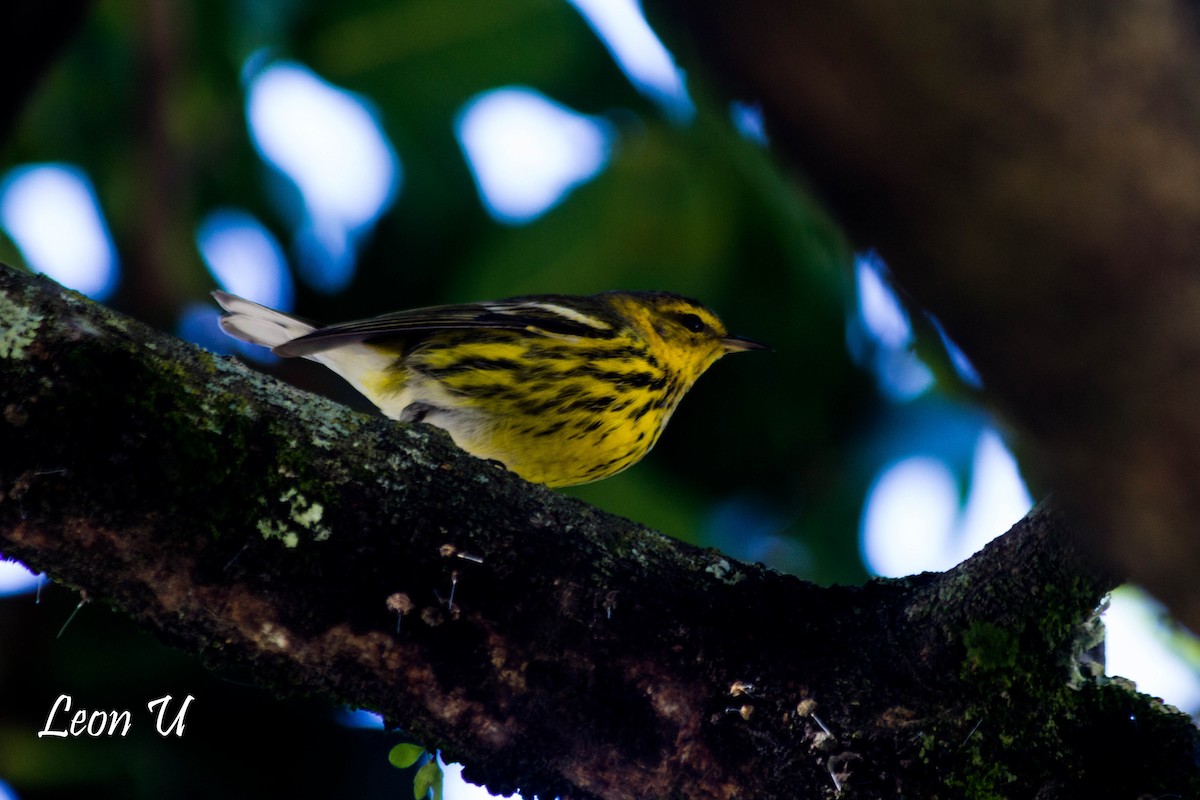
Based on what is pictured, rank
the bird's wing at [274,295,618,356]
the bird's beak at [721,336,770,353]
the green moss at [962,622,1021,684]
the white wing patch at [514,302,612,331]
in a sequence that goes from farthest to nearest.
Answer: the bird's beak at [721,336,770,353] < the white wing patch at [514,302,612,331] < the bird's wing at [274,295,618,356] < the green moss at [962,622,1021,684]

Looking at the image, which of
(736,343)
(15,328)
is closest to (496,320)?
(736,343)

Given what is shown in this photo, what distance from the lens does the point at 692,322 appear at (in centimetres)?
580

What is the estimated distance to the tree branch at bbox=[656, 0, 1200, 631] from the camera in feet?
2.36

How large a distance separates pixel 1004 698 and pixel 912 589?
0.32m

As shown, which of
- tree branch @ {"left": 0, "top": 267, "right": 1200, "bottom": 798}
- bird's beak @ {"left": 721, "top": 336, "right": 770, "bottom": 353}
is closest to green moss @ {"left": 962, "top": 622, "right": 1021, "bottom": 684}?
tree branch @ {"left": 0, "top": 267, "right": 1200, "bottom": 798}

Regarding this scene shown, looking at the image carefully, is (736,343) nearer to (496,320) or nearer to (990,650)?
(496,320)

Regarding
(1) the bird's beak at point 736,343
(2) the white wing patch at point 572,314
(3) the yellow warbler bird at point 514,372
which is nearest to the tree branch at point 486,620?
(3) the yellow warbler bird at point 514,372

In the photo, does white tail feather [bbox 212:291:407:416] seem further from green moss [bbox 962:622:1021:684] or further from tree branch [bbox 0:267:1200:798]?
green moss [bbox 962:622:1021:684]

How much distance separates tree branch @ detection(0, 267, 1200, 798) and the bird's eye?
127 inches

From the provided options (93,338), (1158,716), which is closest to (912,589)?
(1158,716)

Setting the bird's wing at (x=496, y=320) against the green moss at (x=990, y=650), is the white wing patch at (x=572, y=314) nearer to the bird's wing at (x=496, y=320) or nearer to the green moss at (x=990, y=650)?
the bird's wing at (x=496, y=320)

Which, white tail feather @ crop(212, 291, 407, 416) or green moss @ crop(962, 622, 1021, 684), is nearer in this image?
green moss @ crop(962, 622, 1021, 684)

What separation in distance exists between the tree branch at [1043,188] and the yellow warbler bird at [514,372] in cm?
395

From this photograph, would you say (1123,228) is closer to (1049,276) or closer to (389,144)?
(1049,276)
